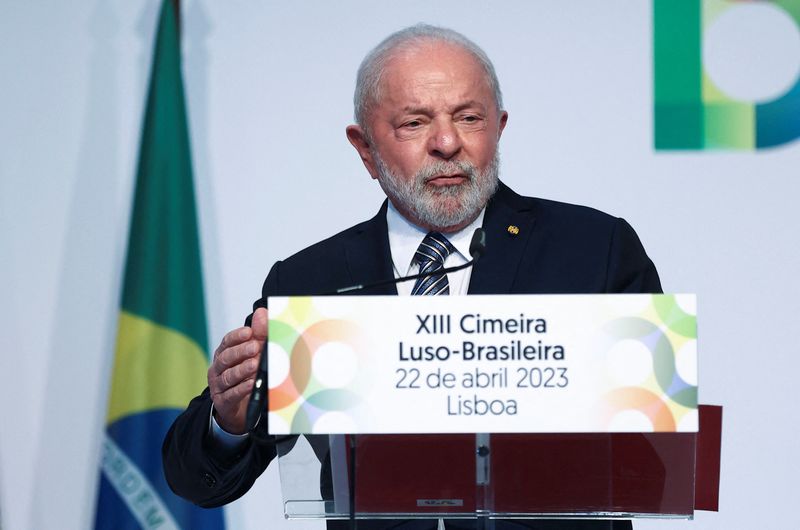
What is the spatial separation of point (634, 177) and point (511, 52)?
0.58 meters

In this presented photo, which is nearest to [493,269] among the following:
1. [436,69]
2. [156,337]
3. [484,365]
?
[436,69]

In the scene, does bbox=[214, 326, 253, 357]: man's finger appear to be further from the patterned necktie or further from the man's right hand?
the patterned necktie

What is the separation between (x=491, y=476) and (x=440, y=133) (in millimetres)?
801

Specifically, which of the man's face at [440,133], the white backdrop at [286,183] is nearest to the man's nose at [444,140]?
the man's face at [440,133]

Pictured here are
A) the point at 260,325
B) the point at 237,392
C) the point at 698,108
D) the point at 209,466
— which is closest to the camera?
the point at 260,325

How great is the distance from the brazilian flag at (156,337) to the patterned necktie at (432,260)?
1527 millimetres

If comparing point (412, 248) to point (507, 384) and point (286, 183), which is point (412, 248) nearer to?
point (507, 384)

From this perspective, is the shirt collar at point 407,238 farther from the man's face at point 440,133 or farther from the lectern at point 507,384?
the lectern at point 507,384

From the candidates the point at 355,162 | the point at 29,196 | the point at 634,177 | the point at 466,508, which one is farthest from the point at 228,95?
the point at 466,508

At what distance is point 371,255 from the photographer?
7.13ft

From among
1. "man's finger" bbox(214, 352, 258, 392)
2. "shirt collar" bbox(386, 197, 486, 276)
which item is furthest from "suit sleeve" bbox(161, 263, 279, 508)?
"shirt collar" bbox(386, 197, 486, 276)

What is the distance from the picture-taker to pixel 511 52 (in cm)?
349

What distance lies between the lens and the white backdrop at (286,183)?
335cm

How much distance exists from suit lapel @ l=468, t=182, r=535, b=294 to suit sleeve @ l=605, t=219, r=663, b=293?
0.55 feet
